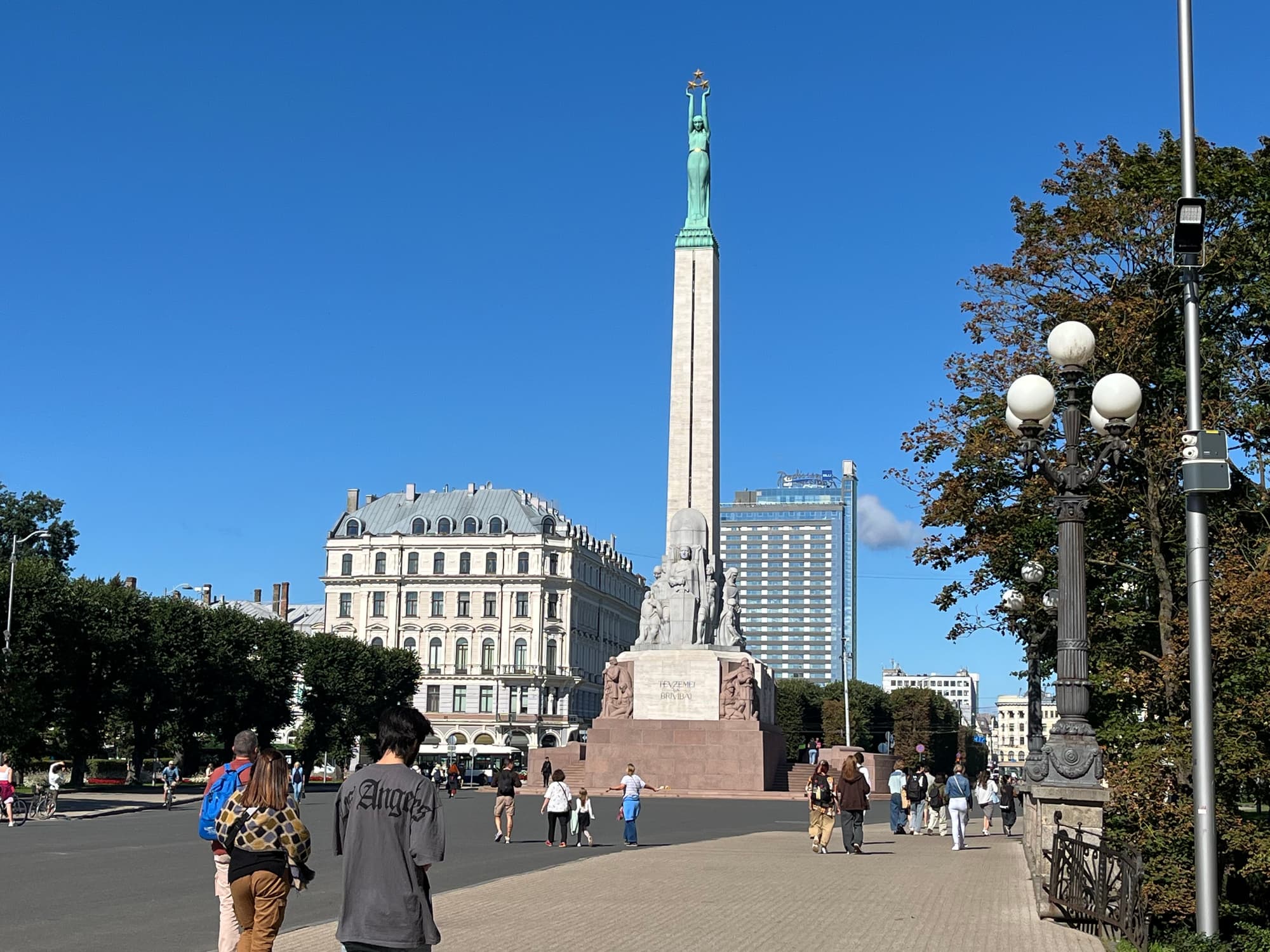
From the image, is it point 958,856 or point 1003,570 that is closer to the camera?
point 958,856

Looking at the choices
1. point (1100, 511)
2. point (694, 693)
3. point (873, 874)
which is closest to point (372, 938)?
point (873, 874)

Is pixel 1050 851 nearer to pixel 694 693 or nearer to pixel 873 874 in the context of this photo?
pixel 873 874

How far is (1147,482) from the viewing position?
20891 mm

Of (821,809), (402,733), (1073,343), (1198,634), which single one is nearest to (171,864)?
(821,809)

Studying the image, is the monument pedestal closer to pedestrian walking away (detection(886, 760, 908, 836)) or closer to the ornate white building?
pedestrian walking away (detection(886, 760, 908, 836))

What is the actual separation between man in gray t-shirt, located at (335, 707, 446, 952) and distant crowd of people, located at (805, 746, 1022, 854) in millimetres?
17220

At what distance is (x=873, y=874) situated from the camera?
20.7 meters

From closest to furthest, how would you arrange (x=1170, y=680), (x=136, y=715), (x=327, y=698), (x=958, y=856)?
(x=1170, y=680), (x=958, y=856), (x=136, y=715), (x=327, y=698)

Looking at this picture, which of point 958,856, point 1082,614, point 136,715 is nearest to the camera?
point 1082,614

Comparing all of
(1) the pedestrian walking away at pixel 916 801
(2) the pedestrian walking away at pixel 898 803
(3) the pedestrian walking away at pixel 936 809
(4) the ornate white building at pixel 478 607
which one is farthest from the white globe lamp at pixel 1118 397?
(4) the ornate white building at pixel 478 607

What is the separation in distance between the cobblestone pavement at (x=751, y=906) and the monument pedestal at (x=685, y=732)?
75.1 feet

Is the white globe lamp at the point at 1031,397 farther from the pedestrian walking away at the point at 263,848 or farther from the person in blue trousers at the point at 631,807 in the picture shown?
the person in blue trousers at the point at 631,807

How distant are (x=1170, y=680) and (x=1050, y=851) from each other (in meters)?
2.99

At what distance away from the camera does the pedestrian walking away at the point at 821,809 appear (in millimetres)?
24156
